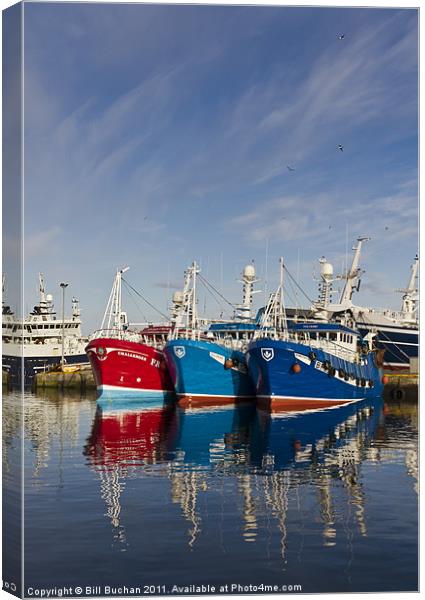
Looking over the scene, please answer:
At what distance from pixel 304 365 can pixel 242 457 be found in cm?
1944

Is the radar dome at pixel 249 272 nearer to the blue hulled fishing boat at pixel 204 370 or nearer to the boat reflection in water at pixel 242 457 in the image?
the blue hulled fishing boat at pixel 204 370

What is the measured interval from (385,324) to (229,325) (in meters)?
16.2

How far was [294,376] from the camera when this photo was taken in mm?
43281

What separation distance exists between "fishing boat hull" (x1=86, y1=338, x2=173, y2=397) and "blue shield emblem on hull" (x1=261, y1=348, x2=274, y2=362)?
1145 centimetres

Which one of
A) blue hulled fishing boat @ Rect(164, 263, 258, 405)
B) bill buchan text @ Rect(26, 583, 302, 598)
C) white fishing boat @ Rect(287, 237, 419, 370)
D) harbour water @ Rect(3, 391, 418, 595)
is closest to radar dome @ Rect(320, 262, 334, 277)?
white fishing boat @ Rect(287, 237, 419, 370)

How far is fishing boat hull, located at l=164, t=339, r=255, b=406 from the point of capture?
154ft

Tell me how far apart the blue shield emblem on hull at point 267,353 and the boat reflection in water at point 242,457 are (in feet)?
10.1

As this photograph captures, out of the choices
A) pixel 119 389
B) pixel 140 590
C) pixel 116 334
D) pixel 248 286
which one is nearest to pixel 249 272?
pixel 248 286

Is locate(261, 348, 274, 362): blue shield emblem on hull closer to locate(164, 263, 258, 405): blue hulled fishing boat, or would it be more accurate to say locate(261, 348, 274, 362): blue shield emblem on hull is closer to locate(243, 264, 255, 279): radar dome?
locate(164, 263, 258, 405): blue hulled fishing boat

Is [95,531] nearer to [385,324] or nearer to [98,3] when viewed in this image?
[98,3]

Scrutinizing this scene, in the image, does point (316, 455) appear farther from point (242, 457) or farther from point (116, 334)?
point (116, 334)

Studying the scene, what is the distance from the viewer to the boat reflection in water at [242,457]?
656 inches

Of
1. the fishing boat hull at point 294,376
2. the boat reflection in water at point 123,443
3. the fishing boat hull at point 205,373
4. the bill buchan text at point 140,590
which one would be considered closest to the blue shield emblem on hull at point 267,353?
the fishing boat hull at point 294,376

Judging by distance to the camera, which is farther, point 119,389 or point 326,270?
point 326,270
